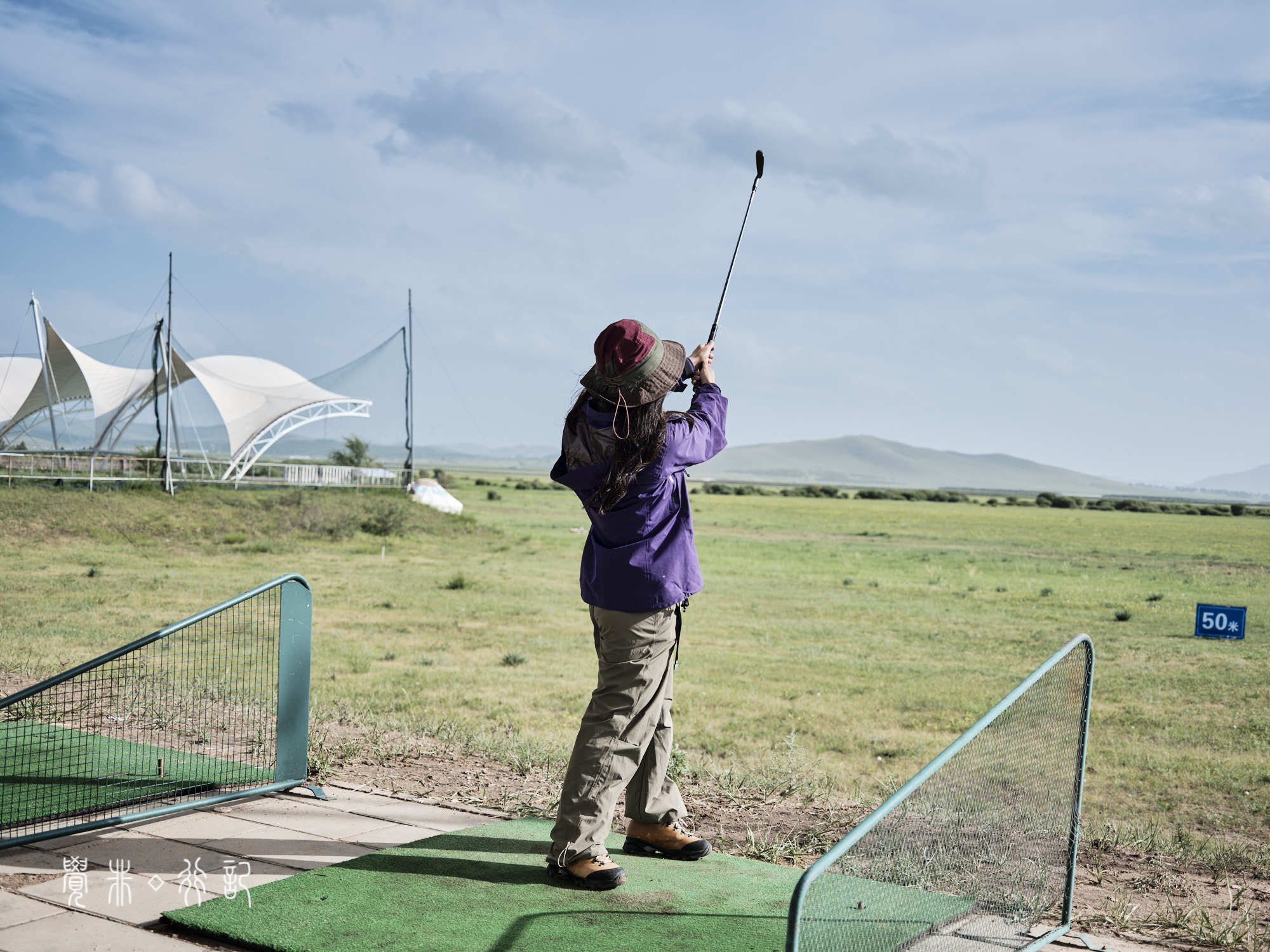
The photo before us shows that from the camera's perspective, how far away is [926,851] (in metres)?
3.87

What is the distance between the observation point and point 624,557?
12.5 ft

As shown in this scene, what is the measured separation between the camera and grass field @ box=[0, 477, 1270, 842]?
28.1 feet

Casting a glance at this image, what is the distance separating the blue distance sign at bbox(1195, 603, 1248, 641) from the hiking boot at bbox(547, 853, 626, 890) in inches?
223

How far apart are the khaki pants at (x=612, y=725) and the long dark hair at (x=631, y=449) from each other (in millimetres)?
426

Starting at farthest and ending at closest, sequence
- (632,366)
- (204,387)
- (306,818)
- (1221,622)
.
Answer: (204,387) → (1221,622) → (306,818) → (632,366)

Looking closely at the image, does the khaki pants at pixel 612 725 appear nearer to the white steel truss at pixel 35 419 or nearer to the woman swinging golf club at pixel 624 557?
the woman swinging golf club at pixel 624 557

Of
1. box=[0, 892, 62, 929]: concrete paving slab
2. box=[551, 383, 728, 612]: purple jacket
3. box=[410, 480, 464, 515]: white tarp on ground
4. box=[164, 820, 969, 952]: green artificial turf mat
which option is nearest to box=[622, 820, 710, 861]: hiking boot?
box=[164, 820, 969, 952]: green artificial turf mat

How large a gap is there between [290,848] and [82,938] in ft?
3.43

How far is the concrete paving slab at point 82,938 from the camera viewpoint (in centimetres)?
314

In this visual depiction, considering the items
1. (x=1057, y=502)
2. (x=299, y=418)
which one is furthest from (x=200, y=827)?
(x=1057, y=502)

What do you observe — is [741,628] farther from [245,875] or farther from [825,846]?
[245,875]

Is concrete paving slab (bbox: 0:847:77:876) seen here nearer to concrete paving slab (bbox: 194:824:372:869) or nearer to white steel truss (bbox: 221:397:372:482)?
concrete paving slab (bbox: 194:824:372:869)

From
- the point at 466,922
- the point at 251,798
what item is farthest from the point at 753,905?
the point at 251,798

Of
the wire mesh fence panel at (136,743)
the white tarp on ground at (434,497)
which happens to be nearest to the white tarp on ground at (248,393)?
the white tarp on ground at (434,497)
